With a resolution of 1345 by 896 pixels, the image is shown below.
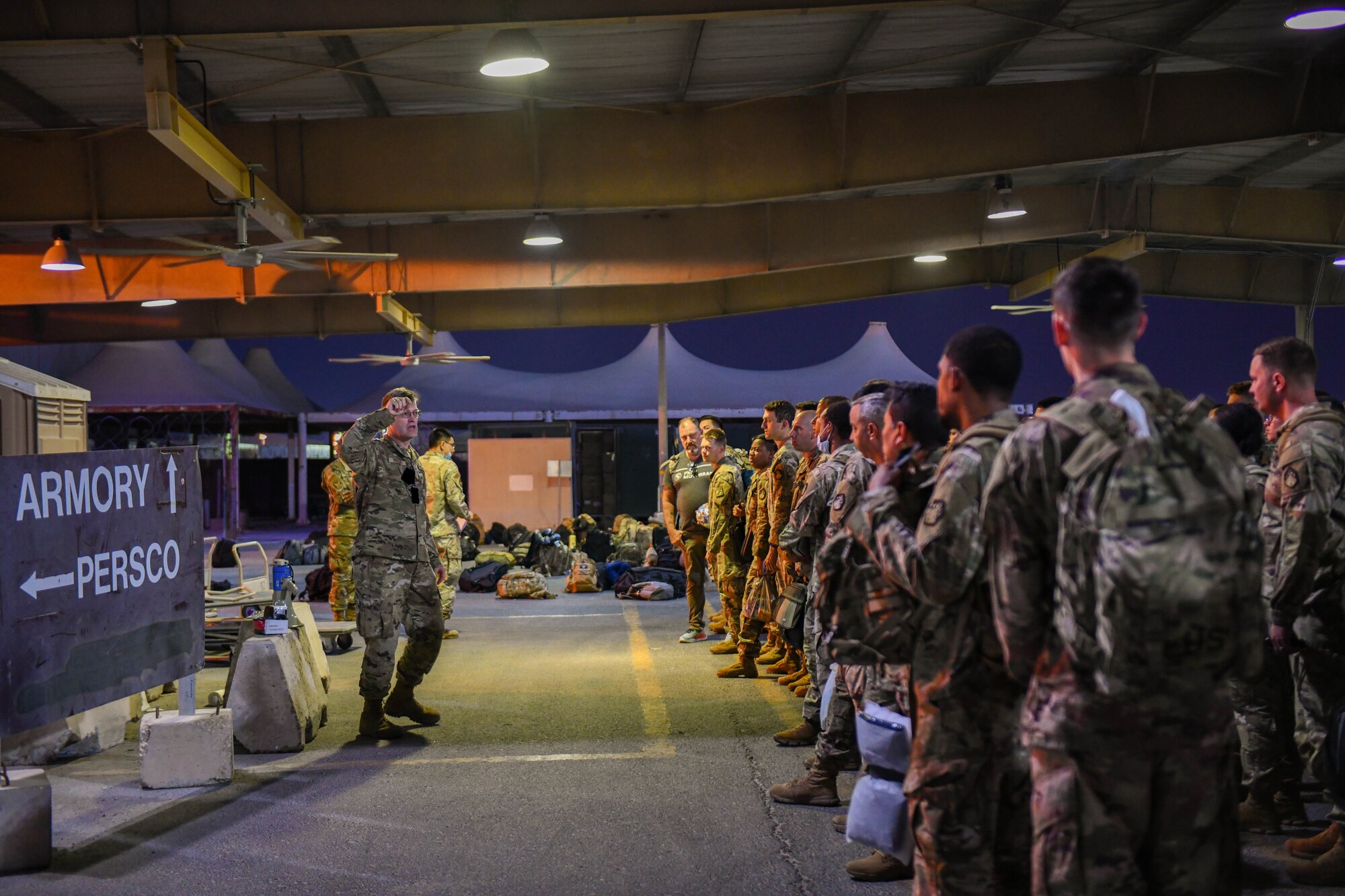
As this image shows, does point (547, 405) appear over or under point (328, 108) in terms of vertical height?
under

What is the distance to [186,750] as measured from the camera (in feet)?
17.9

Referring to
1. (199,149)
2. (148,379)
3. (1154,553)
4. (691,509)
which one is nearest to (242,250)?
(199,149)

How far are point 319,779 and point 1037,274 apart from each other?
15495 millimetres

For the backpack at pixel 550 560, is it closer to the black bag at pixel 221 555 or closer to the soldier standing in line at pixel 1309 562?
the black bag at pixel 221 555

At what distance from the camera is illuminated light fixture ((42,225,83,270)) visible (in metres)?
12.2

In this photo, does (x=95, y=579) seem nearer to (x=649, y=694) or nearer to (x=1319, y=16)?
(x=649, y=694)

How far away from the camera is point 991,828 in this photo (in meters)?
2.72

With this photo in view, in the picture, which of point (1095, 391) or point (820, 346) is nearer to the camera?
point (1095, 391)

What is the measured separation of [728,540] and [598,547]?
8.28 metres

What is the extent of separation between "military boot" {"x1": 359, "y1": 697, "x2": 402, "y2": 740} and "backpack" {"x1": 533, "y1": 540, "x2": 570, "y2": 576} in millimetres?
10314

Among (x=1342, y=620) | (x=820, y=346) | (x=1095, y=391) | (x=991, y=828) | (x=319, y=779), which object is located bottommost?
(x=319, y=779)

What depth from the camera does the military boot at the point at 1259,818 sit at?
14.7ft

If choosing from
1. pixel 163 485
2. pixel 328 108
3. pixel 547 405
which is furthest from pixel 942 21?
pixel 547 405

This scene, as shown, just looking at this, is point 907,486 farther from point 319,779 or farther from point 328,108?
point 328,108
